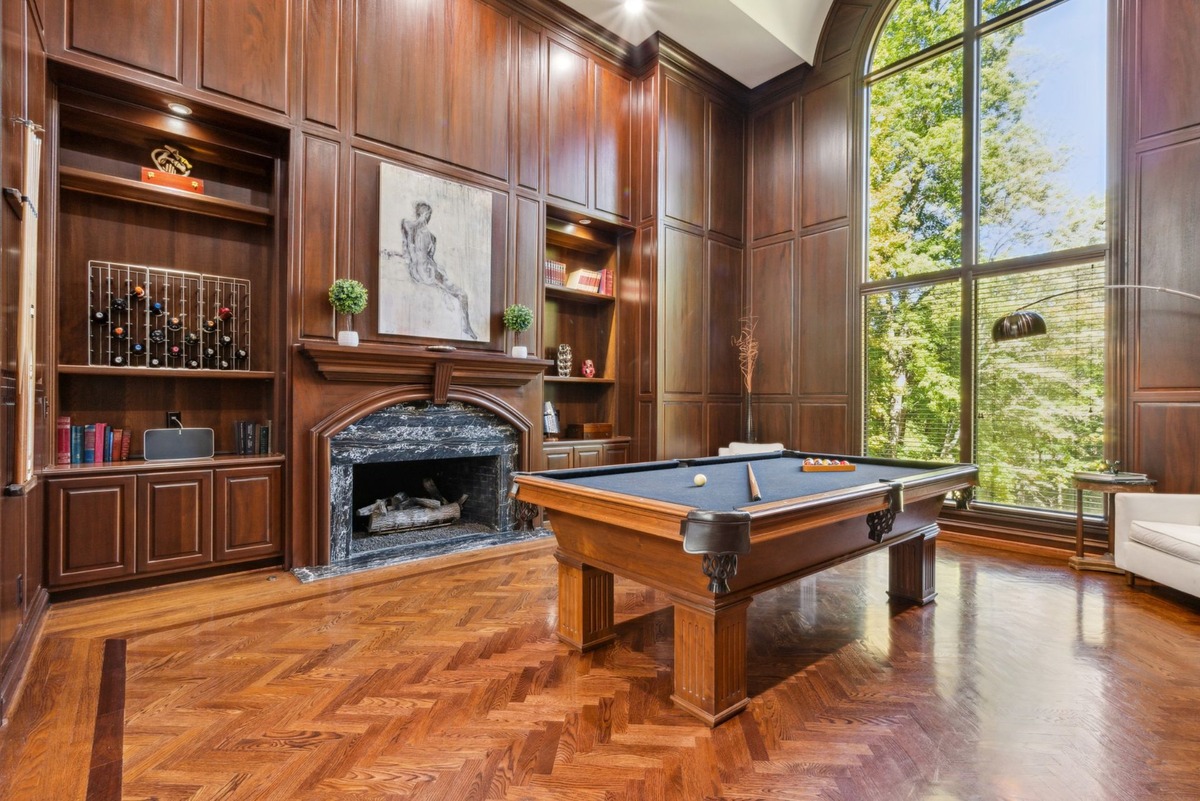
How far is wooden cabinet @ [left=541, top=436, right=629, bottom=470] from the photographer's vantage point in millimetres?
5262

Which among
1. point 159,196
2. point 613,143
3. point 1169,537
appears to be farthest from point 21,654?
point 1169,537

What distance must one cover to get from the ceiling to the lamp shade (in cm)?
367

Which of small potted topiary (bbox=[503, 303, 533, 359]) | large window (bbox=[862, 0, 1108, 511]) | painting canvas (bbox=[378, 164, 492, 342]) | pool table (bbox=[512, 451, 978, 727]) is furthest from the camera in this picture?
small potted topiary (bbox=[503, 303, 533, 359])

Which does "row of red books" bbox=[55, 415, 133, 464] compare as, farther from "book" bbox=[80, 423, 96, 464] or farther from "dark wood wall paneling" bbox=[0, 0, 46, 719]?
"dark wood wall paneling" bbox=[0, 0, 46, 719]

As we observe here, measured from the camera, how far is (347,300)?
155 inches

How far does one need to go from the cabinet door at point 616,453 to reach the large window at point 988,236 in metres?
2.44

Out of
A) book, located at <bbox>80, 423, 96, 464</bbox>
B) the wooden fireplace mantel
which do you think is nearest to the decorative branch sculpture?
the wooden fireplace mantel

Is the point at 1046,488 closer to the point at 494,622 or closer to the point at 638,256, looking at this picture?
the point at 638,256

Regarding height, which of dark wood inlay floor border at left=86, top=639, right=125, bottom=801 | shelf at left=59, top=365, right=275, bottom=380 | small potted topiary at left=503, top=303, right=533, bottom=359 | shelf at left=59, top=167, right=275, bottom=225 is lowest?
dark wood inlay floor border at left=86, top=639, right=125, bottom=801

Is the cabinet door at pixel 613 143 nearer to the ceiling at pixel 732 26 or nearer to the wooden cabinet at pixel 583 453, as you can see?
the ceiling at pixel 732 26

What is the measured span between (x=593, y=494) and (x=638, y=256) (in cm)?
417

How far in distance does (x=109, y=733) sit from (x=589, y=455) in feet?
13.0

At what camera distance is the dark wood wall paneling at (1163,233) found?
12.9 ft

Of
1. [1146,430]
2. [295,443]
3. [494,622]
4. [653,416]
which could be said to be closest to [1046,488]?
[1146,430]
